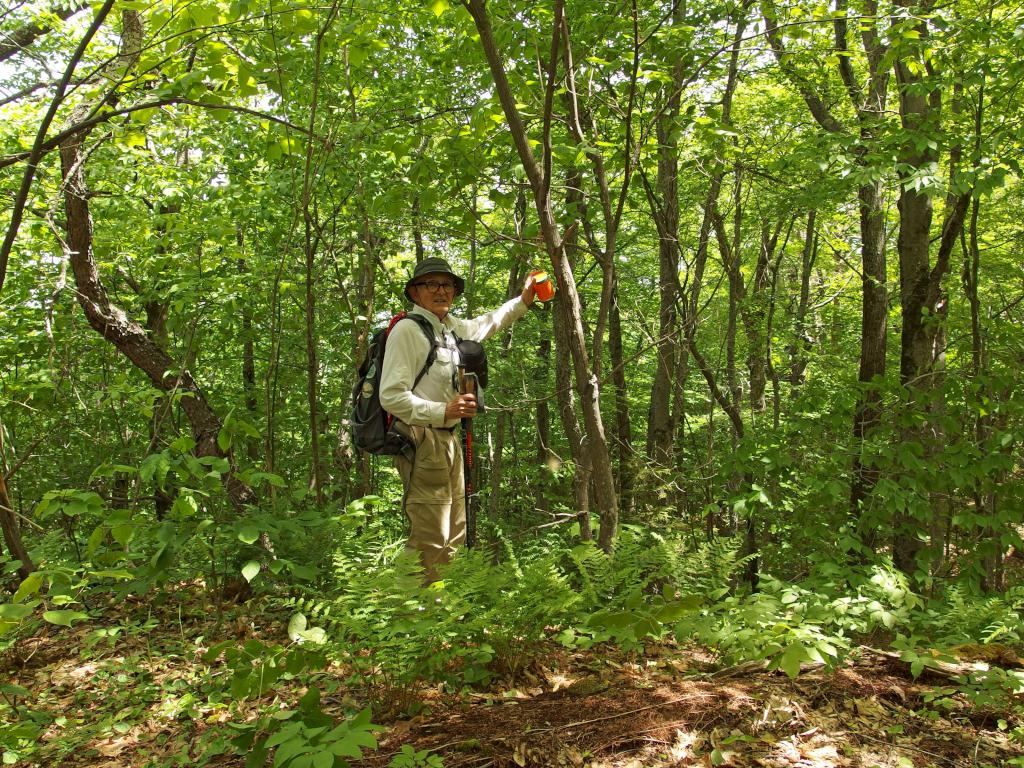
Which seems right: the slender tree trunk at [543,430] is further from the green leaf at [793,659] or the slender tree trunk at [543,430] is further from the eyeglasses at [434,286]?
the green leaf at [793,659]

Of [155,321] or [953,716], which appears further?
[155,321]

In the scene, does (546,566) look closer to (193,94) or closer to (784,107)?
(193,94)

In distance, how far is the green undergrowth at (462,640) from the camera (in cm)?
243

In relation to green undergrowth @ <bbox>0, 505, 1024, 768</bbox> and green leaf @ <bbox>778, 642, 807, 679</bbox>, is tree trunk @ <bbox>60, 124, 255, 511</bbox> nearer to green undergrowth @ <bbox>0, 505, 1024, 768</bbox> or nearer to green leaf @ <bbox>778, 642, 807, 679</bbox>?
green undergrowth @ <bbox>0, 505, 1024, 768</bbox>

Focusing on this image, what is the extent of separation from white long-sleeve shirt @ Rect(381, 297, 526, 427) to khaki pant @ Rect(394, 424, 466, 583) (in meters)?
0.13

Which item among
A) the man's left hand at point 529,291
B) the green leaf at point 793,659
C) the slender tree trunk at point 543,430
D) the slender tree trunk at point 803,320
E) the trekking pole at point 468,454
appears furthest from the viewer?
the slender tree trunk at point 543,430

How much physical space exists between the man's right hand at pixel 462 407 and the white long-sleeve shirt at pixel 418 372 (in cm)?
4

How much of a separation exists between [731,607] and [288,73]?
12.7ft

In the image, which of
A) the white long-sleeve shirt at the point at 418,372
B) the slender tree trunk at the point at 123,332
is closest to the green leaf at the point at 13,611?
the white long-sleeve shirt at the point at 418,372

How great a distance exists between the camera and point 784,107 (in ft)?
27.8

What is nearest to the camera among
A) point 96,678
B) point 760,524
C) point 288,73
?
point 288,73

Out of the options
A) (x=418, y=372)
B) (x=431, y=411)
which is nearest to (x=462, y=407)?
(x=431, y=411)

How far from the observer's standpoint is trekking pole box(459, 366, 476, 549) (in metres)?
4.36

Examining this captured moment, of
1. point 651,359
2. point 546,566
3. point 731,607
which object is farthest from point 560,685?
point 651,359
